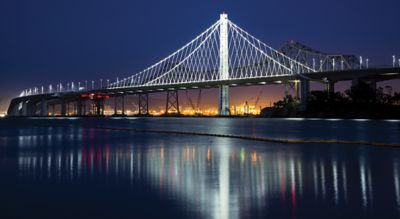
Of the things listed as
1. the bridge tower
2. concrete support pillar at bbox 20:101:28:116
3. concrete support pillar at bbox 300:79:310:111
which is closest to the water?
concrete support pillar at bbox 300:79:310:111

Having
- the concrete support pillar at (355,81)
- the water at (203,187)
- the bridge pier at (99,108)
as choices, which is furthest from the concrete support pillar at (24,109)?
the water at (203,187)

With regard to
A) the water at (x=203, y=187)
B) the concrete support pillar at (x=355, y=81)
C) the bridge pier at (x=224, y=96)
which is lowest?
the water at (x=203, y=187)

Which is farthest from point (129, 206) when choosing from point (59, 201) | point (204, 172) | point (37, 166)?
point (37, 166)

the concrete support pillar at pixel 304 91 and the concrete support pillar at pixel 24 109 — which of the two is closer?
the concrete support pillar at pixel 304 91

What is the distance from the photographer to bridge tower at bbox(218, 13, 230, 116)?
72438 mm

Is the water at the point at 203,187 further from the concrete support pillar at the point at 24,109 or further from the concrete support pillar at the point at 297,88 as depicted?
the concrete support pillar at the point at 24,109

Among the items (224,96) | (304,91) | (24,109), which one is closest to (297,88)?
(304,91)

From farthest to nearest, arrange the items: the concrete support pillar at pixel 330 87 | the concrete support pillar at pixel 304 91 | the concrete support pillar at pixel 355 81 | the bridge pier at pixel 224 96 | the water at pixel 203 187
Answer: the concrete support pillar at pixel 330 87 < the bridge pier at pixel 224 96 < the concrete support pillar at pixel 304 91 < the concrete support pillar at pixel 355 81 < the water at pixel 203 187

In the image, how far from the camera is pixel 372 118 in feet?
222

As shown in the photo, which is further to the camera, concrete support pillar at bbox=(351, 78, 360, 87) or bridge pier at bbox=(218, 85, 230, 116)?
bridge pier at bbox=(218, 85, 230, 116)

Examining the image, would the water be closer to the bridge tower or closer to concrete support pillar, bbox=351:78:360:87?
concrete support pillar, bbox=351:78:360:87

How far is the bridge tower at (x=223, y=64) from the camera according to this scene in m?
72.4

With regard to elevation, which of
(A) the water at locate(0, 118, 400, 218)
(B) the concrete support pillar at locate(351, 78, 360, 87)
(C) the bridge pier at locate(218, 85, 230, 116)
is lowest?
(A) the water at locate(0, 118, 400, 218)

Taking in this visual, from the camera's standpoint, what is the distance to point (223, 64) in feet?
253
